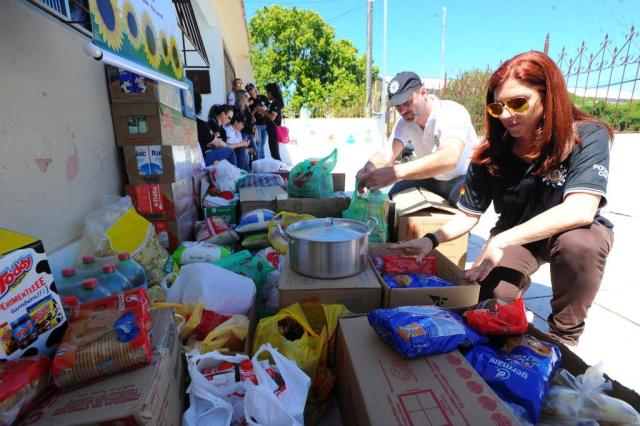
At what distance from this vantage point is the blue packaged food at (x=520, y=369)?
93cm

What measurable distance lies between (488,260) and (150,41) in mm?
2187

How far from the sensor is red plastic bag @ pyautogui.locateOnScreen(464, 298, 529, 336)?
3.60 feet

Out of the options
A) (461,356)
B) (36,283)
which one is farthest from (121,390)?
(461,356)

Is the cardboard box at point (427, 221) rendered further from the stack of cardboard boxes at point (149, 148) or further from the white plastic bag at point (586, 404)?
the stack of cardboard boxes at point (149, 148)

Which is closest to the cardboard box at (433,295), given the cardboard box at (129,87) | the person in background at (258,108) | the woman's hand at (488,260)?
the woman's hand at (488,260)

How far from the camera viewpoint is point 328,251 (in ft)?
4.80

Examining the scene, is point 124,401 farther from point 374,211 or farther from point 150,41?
point 150,41

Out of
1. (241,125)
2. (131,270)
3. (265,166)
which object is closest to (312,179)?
(131,270)

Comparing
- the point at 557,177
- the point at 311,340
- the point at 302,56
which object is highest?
the point at 302,56

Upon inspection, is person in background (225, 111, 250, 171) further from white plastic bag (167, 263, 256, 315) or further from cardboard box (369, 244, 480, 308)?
cardboard box (369, 244, 480, 308)

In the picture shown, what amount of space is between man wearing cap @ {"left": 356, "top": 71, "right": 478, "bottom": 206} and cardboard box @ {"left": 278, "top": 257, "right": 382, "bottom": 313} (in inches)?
37.9

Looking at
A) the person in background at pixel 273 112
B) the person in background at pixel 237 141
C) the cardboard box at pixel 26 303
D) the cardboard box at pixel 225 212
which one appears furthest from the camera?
the person in background at pixel 273 112

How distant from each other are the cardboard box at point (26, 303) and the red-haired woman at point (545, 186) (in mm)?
1458

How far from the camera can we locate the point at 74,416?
75 cm
